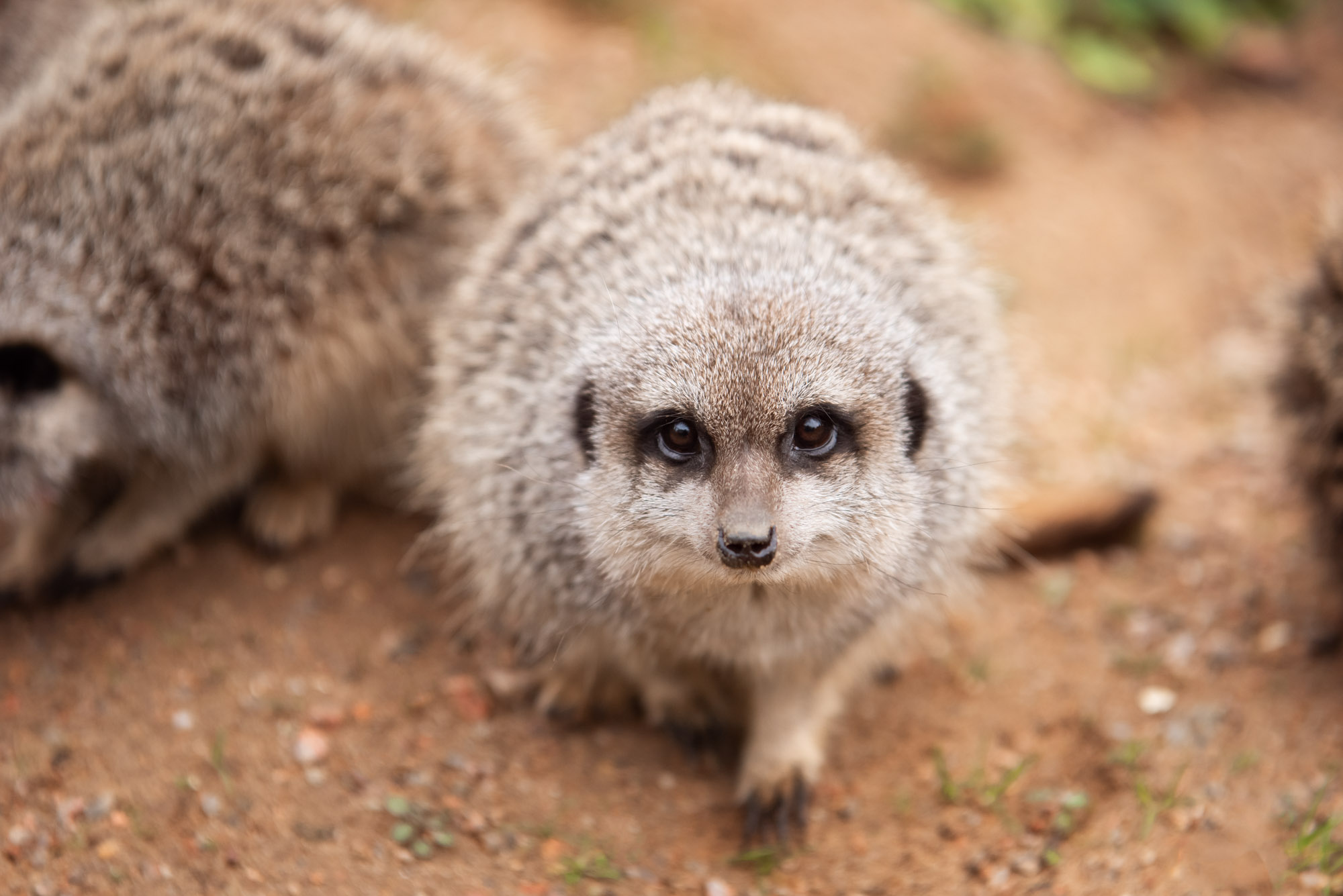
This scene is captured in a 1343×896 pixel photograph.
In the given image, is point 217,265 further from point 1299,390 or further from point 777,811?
point 1299,390

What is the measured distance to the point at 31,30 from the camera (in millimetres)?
5020

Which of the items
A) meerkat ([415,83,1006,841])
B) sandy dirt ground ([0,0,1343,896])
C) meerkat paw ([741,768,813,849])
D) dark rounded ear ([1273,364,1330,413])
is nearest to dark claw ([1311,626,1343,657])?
sandy dirt ground ([0,0,1343,896])

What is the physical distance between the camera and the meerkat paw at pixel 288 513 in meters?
4.34

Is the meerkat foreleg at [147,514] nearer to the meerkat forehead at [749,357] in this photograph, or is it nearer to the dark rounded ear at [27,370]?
the dark rounded ear at [27,370]

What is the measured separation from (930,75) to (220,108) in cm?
374

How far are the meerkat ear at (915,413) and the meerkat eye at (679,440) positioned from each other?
1.83ft

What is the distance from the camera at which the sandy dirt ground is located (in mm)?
3260

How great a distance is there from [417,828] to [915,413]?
1.72m

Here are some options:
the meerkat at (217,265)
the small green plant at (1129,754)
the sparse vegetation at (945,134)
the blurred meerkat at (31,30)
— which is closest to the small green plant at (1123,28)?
the sparse vegetation at (945,134)

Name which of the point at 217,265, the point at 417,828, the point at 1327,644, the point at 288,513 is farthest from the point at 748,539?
the point at 1327,644

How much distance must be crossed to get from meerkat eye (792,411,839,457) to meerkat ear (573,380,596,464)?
508 mm

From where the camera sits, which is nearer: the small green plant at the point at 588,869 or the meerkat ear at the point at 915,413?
the meerkat ear at the point at 915,413

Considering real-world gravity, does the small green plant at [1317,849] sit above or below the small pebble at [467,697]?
above

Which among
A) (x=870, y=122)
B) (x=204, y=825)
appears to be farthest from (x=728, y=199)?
(x=870, y=122)
